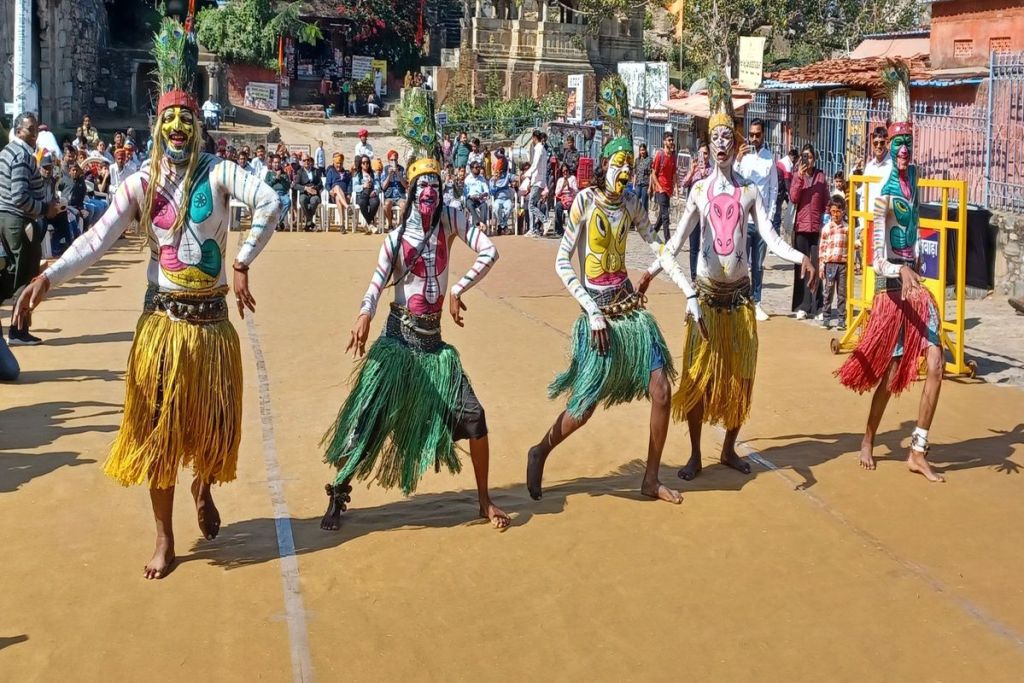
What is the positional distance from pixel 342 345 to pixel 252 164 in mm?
12219

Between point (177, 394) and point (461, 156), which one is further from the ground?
Result: point (461, 156)

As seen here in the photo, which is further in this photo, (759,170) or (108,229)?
(759,170)

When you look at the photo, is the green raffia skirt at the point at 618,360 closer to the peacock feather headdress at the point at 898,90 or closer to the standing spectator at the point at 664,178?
the peacock feather headdress at the point at 898,90

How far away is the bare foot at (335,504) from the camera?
6.87 m

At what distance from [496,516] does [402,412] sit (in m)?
0.74

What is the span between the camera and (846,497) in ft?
24.6

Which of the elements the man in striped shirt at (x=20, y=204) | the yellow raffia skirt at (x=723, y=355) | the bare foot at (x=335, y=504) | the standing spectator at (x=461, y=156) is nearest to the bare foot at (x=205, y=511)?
the bare foot at (x=335, y=504)

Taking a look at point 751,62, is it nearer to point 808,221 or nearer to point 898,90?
point 808,221

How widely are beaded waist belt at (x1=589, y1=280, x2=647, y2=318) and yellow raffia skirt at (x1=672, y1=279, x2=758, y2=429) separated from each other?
0.55m

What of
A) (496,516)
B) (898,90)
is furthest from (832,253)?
(496,516)

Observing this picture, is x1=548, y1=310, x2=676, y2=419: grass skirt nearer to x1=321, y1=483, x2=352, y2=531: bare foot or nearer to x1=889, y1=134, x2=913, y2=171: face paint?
x1=321, y1=483, x2=352, y2=531: bare foot

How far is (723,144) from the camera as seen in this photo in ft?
26.0

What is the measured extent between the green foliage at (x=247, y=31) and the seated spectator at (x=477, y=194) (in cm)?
2656

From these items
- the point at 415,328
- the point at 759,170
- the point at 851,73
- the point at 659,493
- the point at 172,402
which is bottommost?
the point at 659,493
